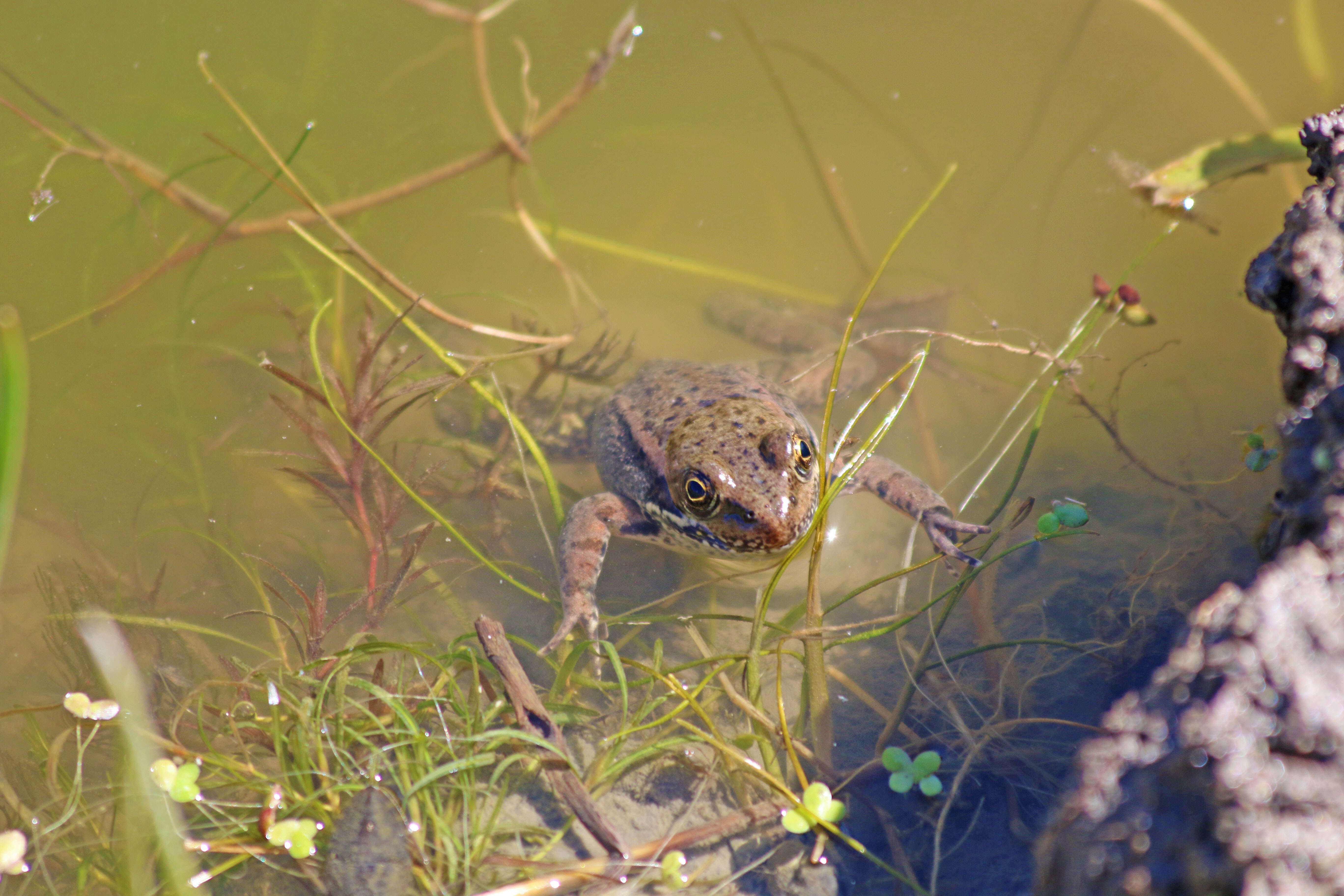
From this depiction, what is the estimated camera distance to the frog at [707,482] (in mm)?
3625

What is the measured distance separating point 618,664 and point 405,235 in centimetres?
507

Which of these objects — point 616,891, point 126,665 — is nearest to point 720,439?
point 616,891

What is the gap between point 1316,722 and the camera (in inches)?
61.6

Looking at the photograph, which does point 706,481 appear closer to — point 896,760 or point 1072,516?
point 896,760

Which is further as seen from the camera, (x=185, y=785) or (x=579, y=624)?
(x=579, y=624)

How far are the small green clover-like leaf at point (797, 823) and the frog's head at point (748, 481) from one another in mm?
1209

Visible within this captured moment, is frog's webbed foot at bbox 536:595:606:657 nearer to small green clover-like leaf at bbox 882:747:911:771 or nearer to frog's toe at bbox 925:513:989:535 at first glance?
small green clover-like leaf at bbox 882:747:911:771

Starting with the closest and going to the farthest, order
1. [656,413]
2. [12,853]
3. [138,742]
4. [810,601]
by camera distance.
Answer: [12,853] → [810,601] → [138,742] → [656,413]

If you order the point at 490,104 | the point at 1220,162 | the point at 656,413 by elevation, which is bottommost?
the point at 656,413

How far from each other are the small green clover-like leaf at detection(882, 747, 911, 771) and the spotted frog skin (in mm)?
1058

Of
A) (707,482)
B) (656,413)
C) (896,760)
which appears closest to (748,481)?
Result: (707,482)

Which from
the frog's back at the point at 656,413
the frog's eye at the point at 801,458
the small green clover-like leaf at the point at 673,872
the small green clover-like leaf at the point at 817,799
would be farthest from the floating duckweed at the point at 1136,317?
the small green clover-like leaf at the point at 673,872

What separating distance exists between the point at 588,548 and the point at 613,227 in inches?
142

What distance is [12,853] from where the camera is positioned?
9.94ft
